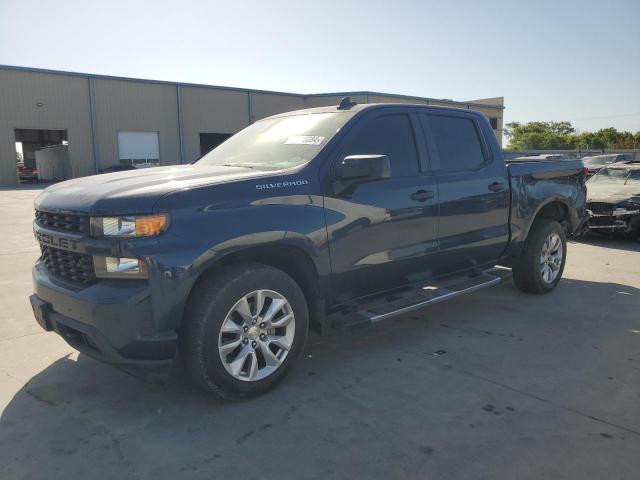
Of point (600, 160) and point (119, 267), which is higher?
point (600, 160)

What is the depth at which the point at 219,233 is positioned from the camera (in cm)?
308

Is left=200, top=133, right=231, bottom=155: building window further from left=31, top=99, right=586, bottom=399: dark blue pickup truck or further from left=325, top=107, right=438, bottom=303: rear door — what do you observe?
left=325, top=107, right=438, bottom=303: rear door

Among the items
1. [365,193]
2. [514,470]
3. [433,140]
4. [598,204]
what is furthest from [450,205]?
[598,204]

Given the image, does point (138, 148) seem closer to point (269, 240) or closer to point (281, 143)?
point (281, 143)

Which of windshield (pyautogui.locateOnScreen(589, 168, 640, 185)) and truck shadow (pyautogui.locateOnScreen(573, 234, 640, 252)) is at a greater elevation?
windshield (pyautogui.locateOnScreen(589, 168, 640, 185))

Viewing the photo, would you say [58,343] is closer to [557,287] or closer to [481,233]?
[481,233]

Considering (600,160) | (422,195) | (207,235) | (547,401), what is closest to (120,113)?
(600,160)

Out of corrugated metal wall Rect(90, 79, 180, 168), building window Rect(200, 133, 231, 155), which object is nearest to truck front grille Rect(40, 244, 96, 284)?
corrugated metal wall Rect(90, 79, 180, 168)

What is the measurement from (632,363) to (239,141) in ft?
11.9

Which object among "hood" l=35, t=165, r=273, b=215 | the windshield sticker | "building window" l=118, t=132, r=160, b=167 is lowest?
"hood" l=35, t=165, r=273, b=215

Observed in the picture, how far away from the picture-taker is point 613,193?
9.77m

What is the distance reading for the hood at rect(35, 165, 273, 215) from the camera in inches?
116

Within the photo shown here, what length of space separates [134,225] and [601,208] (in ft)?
29.4

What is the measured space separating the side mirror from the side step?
39.8 inches
